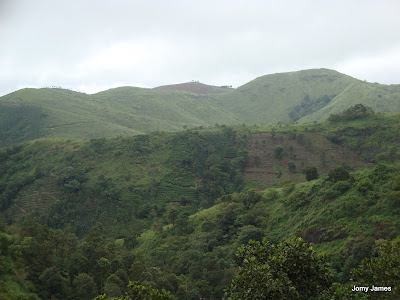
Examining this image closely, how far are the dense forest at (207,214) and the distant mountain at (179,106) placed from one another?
95.2ft

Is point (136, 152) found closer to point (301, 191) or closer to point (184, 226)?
point (184, 226)

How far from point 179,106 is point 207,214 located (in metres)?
112

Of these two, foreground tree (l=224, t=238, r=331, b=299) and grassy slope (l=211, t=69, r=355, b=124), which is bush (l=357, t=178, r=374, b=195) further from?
grassy slope (l=211, t=69, r=355, b=124)

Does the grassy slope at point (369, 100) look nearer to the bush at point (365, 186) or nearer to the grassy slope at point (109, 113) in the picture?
the grassy slope at point (109, 113)

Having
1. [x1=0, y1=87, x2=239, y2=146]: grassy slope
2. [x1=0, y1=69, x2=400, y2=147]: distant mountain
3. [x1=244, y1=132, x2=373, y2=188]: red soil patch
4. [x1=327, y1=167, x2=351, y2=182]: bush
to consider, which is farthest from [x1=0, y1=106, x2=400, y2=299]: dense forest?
[x1=0, y1=69, x2=400, y2=147]: distant mountain

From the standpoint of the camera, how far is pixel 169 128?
119 m

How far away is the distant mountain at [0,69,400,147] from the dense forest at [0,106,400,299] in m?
29.0

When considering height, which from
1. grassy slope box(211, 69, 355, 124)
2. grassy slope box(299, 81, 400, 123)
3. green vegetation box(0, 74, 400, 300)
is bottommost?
green vegetation box(0, 74, 400, 300)

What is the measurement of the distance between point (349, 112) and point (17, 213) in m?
A: 71.9

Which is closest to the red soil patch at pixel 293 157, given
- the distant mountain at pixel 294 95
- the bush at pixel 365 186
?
the bush at pixel 365 186

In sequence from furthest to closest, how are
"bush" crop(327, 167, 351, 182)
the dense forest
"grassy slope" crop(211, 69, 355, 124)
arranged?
"grassy slope" crop(211, 69, 355, 124)
"bush" crop(327, 167, 351, 182)
the dense forest

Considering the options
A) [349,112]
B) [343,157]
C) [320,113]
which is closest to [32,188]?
[343,157]

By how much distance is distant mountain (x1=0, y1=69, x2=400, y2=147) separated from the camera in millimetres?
102938

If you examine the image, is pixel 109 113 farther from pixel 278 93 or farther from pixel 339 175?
pixel 339 175
